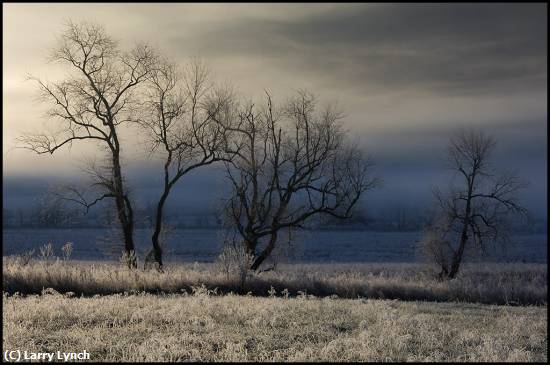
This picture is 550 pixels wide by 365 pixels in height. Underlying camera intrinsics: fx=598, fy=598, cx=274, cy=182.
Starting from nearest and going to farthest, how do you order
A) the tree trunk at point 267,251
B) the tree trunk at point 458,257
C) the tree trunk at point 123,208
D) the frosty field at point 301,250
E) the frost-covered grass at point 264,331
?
1. the frost-covered grass at point 264,331
2. the tree trunk at point 123,208
3. the tree trunk at point 267,251
4. the frosty field at point 301,250
5. the tree trunk at point 458,257

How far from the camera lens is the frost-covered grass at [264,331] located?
890cm

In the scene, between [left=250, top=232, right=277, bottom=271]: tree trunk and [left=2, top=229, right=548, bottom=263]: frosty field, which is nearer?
[left=250, top=232, right=277, bottom=271]: tree trunk

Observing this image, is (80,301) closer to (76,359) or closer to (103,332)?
(103,332)

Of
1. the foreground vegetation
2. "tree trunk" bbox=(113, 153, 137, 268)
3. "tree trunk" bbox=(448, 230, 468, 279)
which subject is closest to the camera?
the foreground vegetation

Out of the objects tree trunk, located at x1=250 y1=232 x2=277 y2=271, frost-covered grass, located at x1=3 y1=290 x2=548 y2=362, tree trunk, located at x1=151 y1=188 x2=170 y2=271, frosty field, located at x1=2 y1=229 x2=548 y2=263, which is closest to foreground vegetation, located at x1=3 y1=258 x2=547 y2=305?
frost-covered grass, located at x1=3 y1=290 x2=548 y2=362

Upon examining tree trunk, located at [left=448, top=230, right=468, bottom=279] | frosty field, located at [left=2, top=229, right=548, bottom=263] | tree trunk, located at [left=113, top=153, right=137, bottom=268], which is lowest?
frosty field, located at [left=2, top=229, right=548, bottom=263]

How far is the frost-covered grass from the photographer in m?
8.90

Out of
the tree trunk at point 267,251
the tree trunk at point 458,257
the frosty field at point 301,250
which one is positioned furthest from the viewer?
the tree trunk at point 458,257

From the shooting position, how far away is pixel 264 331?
10516mm

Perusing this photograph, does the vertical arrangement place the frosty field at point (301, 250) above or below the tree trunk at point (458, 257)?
below

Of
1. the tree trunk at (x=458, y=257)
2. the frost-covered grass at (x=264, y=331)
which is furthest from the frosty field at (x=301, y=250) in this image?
the frost-covered grass at (x=264, y=331)

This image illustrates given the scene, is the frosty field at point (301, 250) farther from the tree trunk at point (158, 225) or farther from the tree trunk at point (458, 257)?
the tree trunk at point (458, 257)

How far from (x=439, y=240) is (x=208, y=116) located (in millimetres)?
17904

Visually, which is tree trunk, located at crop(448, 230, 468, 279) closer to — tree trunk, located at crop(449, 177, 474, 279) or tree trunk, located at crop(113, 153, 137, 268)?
tree trunk, located at crop(449, 177, 474, 279)
